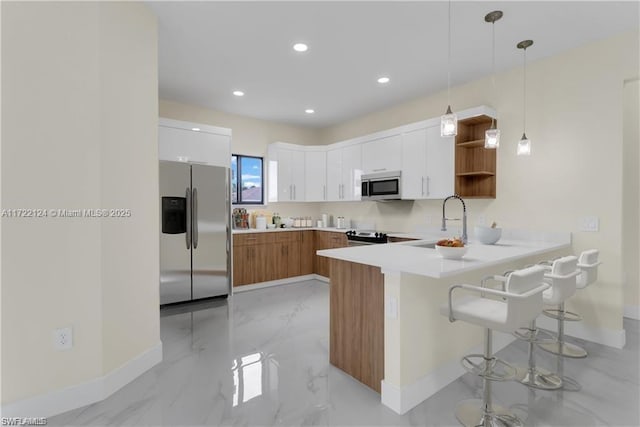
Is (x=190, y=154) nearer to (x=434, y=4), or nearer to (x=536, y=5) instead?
(x=434, y=4)

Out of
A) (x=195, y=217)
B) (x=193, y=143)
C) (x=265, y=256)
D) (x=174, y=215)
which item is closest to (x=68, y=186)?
(x=174, y=215)

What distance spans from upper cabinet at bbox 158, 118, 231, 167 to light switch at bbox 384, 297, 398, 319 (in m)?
3.20

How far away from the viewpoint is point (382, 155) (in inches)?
185

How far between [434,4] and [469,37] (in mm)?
679

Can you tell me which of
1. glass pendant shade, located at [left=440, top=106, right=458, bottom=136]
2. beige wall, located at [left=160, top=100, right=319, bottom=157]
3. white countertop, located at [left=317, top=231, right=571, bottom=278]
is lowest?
white countertop, located at [left=317, top=231, right=571, bottom=278]

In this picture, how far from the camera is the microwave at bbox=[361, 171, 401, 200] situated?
176 inches

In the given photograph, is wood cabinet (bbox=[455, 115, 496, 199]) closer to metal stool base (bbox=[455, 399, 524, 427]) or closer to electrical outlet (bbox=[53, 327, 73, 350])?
metal stool base (bbox=[455, 399, 524, 427])

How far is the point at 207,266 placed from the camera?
4078 millimetres

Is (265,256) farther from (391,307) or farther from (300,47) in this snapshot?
(391,307)

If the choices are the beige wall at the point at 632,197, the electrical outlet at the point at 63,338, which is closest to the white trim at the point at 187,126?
the electrical outlet at the point at 63,338

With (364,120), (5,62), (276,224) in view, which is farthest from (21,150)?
(364,120)

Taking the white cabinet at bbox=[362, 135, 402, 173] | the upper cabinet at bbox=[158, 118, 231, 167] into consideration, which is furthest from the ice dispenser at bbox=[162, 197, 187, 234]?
the white cabinet at bbox=[362, 135, 402, 173]

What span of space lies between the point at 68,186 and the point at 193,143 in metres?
2.39

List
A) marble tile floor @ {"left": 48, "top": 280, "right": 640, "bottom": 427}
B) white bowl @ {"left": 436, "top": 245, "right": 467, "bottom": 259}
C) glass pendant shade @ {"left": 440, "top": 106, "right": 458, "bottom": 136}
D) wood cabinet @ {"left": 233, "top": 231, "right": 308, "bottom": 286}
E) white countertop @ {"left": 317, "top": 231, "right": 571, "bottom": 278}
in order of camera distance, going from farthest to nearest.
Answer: wood cabinet @ {"left": 233, "top": 231, "right": 308, "bottom": 286}
glass pendant shade @ {"left": 440, "top": 106, "right": 458, "bottom": 136}
white bowl @ {"left": 436, "top": 245, "right": 467, "bottom": 259}
marble tile floor @ {"left": 48, "top": 280, "right": 640, "bottom": 427}
white countertop @ {"left": 317, "top": 231, "right": 571, "bottom": 278}
